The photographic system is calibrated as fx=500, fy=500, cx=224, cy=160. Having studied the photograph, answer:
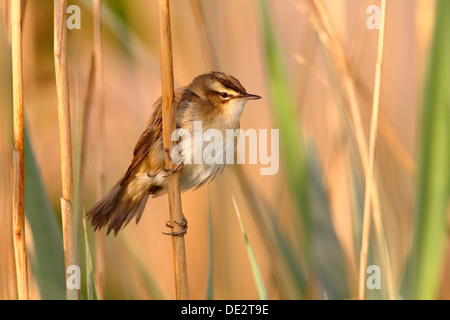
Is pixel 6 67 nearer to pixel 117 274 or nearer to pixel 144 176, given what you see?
pixel 144 176

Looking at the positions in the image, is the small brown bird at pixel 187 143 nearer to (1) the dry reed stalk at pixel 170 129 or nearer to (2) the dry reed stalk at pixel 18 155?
(1) the dry reed stalk at pixel 170 129

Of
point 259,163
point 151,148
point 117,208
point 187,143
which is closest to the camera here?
point 187,143

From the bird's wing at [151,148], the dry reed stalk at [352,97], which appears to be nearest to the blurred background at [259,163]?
the dry reed stalk at [352,97]

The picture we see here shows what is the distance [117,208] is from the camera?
2088mm

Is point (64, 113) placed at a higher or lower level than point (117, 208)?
higher

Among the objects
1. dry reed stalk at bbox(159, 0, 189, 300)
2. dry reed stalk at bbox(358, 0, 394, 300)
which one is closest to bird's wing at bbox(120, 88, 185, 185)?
dry reed stalk at bbox(159, 0, 189, 300)

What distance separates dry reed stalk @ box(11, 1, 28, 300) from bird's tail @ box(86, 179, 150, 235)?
548 mm

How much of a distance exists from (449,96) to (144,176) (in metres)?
1.18

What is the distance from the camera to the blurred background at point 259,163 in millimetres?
1682

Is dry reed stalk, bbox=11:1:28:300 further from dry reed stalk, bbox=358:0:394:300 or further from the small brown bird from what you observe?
dry reed stalk, bbox=358:0:394:300

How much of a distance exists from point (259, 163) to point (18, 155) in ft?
4.60

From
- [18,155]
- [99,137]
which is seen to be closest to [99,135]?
[99,137]

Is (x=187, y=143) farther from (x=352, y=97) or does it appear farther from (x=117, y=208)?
(x=352, y=97)
